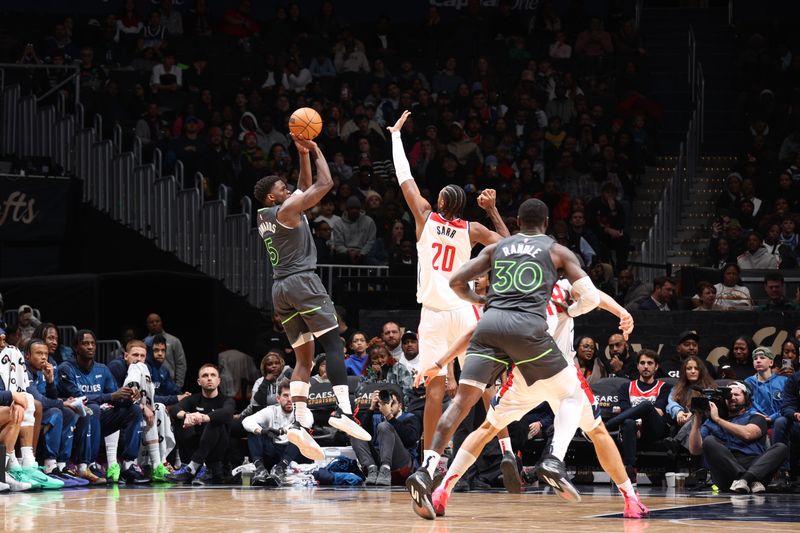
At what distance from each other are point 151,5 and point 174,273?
8.06 m

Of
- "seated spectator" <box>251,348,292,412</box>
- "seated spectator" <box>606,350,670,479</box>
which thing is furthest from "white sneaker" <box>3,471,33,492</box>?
"seated spectator" <box>606,350,670,479</box>

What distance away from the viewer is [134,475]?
50.9 feet

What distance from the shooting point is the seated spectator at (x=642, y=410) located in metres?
14.4

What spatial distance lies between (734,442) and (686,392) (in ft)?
3.15

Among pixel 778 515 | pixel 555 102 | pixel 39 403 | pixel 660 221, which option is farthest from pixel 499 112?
pixel 778 515

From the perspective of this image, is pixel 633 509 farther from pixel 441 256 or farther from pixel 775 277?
pixel 775 277

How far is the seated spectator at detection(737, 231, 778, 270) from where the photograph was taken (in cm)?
1861

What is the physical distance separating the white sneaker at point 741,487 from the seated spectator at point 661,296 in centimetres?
413

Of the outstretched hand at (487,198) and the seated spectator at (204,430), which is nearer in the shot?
the outstretched hand at (487,198)

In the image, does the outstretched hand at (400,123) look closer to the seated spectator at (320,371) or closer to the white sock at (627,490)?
the white sock at (627,490)

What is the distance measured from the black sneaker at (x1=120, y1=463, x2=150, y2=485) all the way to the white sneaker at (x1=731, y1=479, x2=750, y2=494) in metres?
6.46

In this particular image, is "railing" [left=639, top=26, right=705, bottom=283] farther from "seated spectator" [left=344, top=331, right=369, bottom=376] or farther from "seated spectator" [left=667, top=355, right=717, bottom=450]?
"seated spectator" [left=344, top=331, right=369, bottom=376]

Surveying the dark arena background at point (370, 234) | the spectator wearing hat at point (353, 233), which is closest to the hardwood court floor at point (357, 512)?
the dark arena background at point (370, 234)

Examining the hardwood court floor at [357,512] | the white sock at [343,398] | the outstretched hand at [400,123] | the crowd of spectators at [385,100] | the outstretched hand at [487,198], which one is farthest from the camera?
the crowd of spectators at [385,100]
